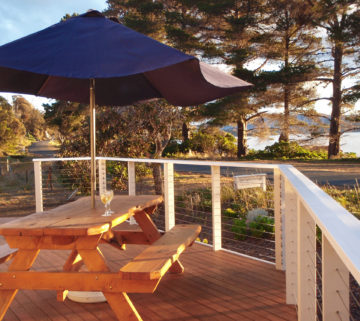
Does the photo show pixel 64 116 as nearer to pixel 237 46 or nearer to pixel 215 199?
pixel 237 46

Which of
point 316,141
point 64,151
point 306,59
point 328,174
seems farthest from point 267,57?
point 64,151

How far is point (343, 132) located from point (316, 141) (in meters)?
1.58

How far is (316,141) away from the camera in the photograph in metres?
18.7

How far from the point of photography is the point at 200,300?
8.51 feet

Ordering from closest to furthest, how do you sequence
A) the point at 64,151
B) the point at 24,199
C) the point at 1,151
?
1. the point at 64,151
2. the point at 24,199
3. the point at 1,151

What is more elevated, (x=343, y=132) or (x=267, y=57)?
(x=267, y=57)

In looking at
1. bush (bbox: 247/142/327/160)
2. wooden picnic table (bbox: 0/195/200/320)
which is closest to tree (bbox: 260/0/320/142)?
bush (bbox: 247/142/327/160)

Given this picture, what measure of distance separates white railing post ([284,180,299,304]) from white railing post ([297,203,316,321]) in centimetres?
71

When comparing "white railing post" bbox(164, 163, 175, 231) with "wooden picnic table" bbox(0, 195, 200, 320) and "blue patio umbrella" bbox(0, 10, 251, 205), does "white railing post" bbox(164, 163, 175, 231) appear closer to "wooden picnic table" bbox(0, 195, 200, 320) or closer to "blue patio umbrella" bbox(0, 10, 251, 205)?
"blue patio umbrella" bbox(0, 10, 251, 205)

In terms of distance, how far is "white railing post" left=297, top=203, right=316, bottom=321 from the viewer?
1709 millimetres

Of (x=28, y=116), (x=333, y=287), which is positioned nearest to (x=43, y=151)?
(x=28, y=116)

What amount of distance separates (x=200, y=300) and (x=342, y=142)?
17472 millimetres

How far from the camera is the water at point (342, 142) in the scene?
693 inches

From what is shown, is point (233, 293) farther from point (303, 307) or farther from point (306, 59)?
point (306, 59)
